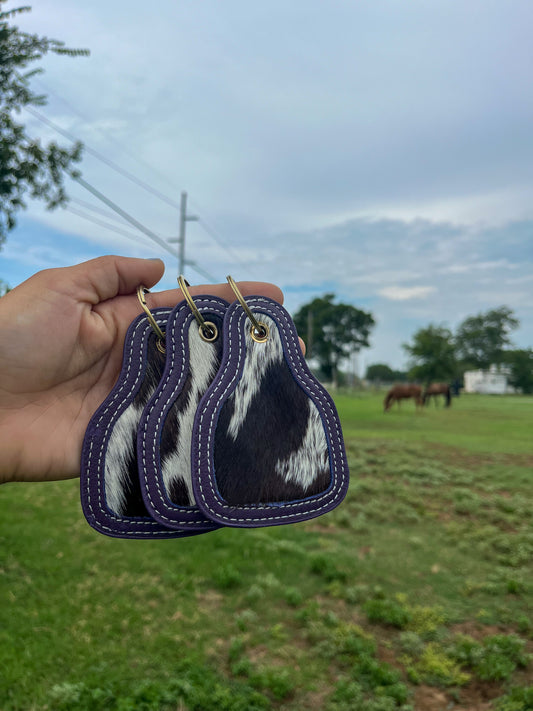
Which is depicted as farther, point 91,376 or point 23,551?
point 23,551

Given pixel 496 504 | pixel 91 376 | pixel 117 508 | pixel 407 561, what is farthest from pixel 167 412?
pixel 496 504

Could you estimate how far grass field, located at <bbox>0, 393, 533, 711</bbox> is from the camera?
4.86 metres

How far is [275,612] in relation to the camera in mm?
6414

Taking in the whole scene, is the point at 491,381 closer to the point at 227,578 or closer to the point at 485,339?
the point at 485,339

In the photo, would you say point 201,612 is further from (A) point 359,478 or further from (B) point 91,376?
(A) point 359,478

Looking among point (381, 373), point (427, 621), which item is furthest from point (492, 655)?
point (381, 373)

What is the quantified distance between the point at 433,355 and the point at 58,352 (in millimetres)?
52563

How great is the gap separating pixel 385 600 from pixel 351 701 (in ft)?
6.27

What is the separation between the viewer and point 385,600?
659cm

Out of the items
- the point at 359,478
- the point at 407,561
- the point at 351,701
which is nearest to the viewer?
the point at 351,701

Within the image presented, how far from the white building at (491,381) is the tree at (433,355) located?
2885 cm

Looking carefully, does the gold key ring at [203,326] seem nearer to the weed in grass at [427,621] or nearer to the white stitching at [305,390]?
the white stitching at [305,390]

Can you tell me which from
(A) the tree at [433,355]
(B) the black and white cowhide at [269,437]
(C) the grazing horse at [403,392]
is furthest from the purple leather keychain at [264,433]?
(A) the tree at [433,355]

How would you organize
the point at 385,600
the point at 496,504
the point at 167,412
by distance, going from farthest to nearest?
1. the point at 496,504
2. the point at 385,600
3. the point at 167,412
